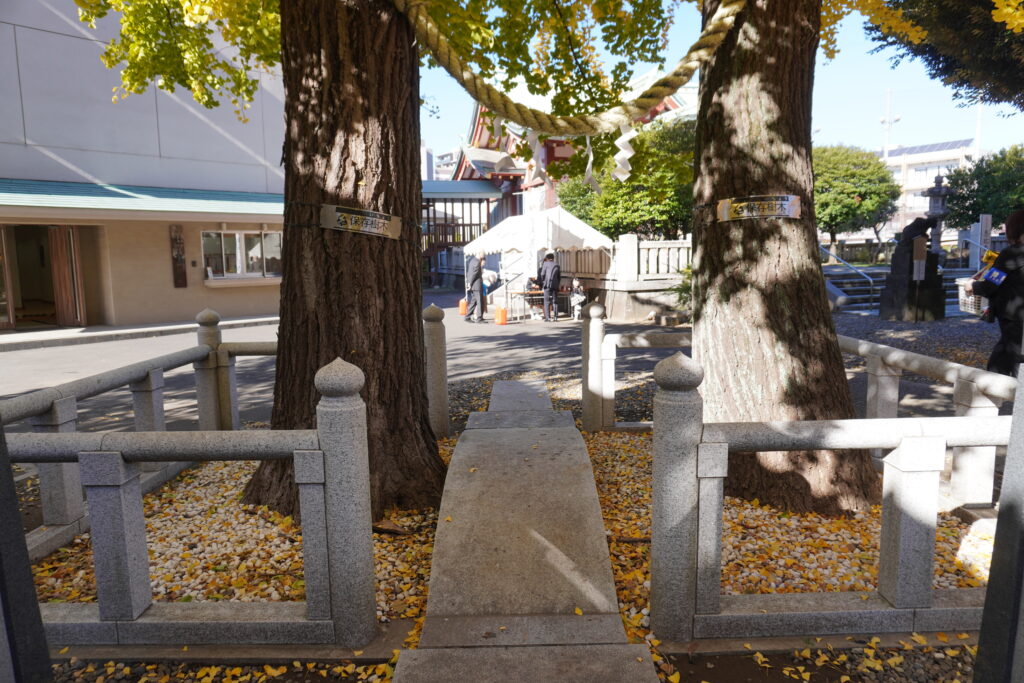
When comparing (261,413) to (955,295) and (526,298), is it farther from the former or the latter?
(955,295)

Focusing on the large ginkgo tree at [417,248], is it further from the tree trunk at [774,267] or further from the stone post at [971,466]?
the stone post at [971,466]

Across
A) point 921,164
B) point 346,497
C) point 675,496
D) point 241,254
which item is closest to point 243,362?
point 241,254

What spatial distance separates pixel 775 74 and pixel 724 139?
0.47 meters

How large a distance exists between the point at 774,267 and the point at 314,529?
3.11m

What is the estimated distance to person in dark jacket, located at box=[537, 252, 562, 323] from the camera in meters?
16.6

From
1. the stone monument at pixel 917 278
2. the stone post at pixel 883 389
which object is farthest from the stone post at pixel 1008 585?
the stone monument at pixel 917 278

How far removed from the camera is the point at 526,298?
17969mm

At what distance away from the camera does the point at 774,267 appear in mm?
3984

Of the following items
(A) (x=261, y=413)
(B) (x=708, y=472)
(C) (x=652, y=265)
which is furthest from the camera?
(C) (x=652, y=265)

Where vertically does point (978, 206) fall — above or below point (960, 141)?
below

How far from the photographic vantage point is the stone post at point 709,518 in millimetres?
2646

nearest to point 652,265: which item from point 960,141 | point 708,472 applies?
point 708,472

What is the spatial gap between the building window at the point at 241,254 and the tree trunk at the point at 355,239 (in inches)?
618

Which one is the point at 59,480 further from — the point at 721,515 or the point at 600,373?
the point at 600,373
